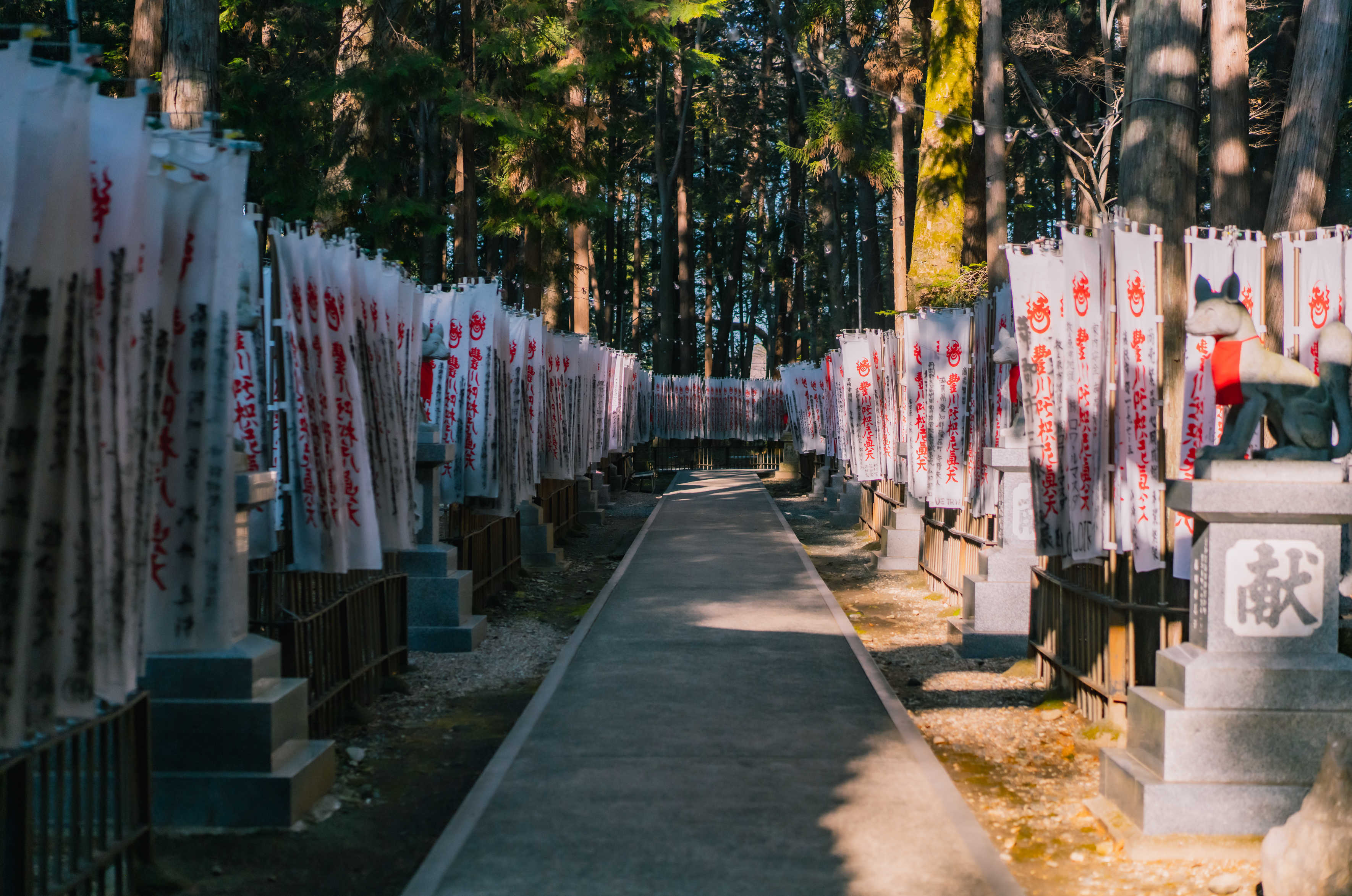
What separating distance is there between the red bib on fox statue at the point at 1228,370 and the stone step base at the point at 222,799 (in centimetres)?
518

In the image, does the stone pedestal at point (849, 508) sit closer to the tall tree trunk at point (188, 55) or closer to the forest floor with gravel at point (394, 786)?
the forest floor with gravel at point (394, 786)

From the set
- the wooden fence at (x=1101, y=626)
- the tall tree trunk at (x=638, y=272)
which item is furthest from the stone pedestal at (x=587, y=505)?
the tall tree trunk at (x=638, y=272)

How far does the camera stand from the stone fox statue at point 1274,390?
5473mm

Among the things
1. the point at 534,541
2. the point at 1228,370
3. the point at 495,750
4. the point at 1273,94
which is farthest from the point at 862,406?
the point at 1273,94

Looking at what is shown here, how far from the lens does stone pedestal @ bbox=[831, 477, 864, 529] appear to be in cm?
2153

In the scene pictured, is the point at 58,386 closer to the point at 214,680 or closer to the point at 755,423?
the point at 214,680

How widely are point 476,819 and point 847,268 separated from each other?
50099 mm

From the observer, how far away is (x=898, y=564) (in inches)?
585

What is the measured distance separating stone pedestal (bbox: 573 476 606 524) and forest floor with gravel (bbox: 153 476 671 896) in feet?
30.9

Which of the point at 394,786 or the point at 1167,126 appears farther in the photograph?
the point at 1167,126

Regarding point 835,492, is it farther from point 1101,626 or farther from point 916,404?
point 1101,626

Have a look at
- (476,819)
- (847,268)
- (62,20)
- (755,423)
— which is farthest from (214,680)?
(847,268)

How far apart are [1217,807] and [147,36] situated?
13611 millimetres

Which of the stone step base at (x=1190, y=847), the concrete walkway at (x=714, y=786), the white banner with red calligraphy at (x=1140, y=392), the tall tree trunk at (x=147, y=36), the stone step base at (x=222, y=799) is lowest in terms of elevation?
the stone step base at (x=1190, y=847)
